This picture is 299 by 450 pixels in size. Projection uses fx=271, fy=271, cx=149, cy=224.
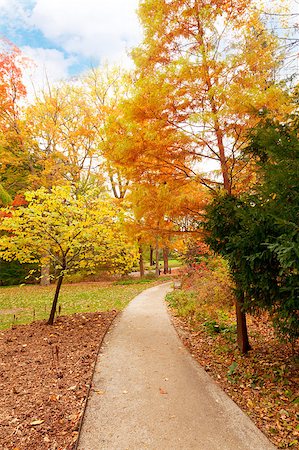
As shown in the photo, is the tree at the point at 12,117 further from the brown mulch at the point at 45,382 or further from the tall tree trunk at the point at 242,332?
the tall tree trunk at the point at 242,332

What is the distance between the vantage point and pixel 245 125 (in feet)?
18.3

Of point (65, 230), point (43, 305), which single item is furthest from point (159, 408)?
point (43, 305)

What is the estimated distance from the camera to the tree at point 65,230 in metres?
6.75

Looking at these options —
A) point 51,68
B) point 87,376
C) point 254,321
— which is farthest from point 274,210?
point 51,68

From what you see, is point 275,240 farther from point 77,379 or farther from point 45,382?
point 45,382

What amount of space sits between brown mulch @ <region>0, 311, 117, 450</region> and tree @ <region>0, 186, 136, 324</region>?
5.98 feet

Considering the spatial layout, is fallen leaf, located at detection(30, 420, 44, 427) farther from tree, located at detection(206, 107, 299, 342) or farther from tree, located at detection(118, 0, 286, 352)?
tree, located at detection(118, 0, 286, 352)

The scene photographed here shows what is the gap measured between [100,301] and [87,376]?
7.97 metres

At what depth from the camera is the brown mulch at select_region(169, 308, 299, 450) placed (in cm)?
348

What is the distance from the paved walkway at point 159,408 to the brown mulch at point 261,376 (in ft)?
0.66

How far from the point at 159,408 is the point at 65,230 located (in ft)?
14.7

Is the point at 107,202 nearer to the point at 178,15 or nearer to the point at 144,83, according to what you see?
the point at 144,83

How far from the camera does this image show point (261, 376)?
4641 mm

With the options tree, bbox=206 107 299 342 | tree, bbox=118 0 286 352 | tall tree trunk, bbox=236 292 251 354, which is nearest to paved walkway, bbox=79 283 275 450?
tall tree trunk, bbox=236 292 251 354
